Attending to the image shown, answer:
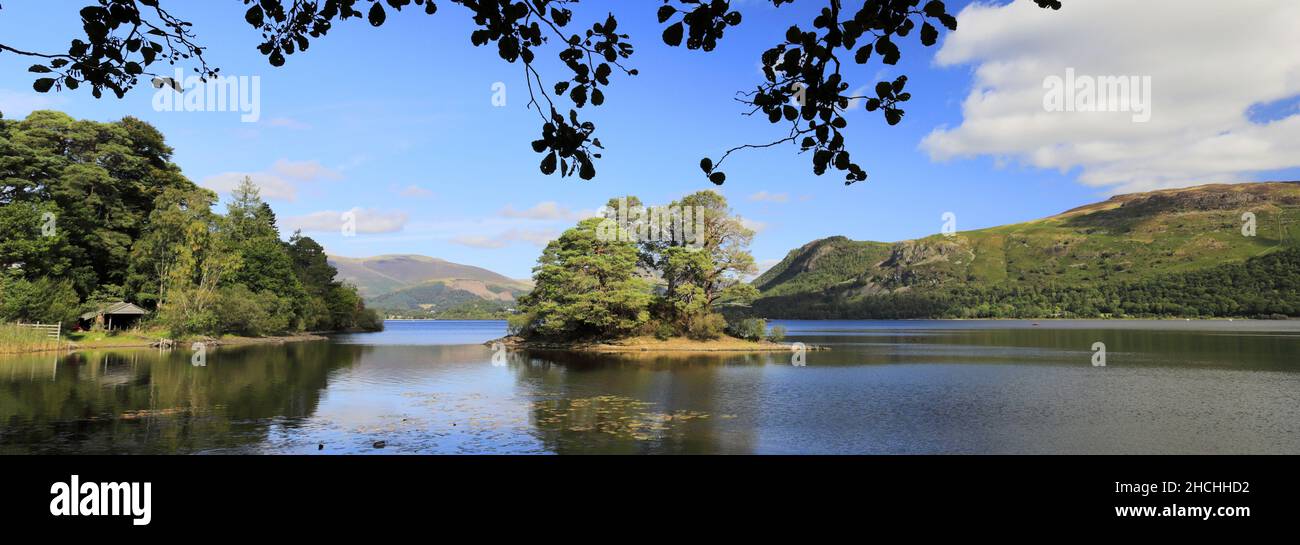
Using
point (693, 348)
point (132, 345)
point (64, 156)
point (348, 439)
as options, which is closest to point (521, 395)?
point (348, 439)

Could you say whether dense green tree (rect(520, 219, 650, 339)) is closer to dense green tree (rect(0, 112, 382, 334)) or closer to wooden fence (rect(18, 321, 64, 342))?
dense green tree (rect(0, 112, 382, 334))

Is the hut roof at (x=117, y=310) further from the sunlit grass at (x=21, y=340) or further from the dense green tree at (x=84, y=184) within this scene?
the sunlit grass at (x=21, y=340)

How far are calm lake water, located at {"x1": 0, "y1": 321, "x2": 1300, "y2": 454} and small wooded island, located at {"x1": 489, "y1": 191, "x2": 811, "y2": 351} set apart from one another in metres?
13.8

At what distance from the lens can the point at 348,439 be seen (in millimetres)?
18953

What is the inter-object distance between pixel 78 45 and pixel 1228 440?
27.5 meters

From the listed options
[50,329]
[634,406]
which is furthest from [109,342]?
[634,406]

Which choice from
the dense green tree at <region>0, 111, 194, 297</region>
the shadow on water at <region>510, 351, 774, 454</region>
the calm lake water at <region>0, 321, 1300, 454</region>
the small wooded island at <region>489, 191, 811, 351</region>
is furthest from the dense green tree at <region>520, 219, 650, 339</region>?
the dense green tree at <region>0, 111, 194, 297</region>

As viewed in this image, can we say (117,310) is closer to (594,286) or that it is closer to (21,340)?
(21,340)

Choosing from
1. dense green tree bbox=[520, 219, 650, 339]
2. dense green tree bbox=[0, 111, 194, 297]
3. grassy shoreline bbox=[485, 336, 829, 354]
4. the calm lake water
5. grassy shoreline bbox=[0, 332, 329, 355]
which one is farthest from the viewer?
grassy shoreline bbox=[485, 336, 829, 354]

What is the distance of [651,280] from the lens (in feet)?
210

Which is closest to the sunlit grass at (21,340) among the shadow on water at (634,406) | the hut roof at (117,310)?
the hut roof at (117,310)

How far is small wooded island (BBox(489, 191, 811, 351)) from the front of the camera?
2355 inches

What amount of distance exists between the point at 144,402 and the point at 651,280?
4341cm

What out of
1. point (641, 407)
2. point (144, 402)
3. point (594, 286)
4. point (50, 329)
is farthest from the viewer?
point (594, 286)
